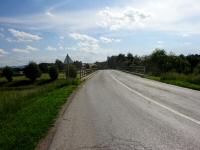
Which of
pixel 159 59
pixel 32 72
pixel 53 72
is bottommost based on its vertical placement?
pixel 32 72

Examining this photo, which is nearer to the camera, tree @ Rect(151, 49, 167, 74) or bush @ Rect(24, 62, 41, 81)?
tree @ Rect(151, 49, 167, 74)

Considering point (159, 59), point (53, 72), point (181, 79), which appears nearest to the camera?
point (181, 79)

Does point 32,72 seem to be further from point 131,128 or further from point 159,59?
point 131,128

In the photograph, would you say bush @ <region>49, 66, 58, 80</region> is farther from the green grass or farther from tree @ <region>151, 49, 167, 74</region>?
the green grass

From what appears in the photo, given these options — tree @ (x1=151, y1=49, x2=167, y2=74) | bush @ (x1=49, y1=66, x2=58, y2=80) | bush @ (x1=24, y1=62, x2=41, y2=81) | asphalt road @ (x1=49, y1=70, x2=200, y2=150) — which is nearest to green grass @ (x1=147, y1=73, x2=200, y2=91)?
tree @ (x1=151, y1=49, x2=167, y2=74)

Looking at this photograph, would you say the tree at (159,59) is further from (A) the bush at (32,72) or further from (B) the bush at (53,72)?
(A) the bush at (32,72)

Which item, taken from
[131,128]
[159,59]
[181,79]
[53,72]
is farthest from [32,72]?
[131,128]

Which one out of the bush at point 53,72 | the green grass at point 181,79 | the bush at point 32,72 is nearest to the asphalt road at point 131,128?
the green grass at point 181,79

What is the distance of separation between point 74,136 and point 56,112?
3.73 metres

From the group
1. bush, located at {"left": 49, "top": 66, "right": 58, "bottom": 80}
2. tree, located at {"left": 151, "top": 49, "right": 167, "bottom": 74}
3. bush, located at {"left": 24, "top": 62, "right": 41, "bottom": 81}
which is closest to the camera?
tree, located at {"left": 151, "top": 49, "right": 167, "bottom": 74}

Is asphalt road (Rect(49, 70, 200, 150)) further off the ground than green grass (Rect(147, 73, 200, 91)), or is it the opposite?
green grass (Rect(147, 73, 200, 91))

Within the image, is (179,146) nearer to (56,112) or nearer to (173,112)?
(173,112)

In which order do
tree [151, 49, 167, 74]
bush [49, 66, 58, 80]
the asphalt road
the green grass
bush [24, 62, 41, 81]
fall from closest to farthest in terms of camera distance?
the asphalt road
the green grass
tree [151, 49, 167, 74]
bush [49, 66, 58, 80]
bush [24, 62, 41, 81]

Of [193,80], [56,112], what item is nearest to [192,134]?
[56,112]
